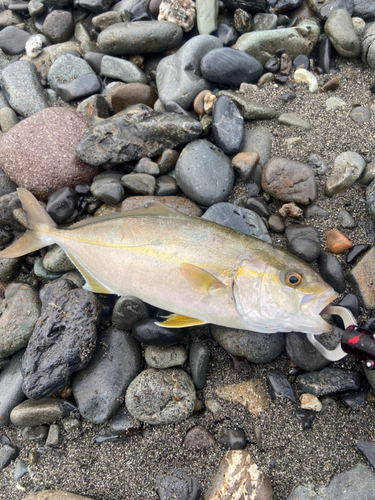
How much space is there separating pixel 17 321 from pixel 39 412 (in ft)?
2.87

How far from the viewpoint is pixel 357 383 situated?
283cm

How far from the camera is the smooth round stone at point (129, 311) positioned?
9.89 feet

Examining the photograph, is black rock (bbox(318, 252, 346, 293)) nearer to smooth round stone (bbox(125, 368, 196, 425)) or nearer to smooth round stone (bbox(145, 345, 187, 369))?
smooth round stone (bbox(145, 345, 187, 369))

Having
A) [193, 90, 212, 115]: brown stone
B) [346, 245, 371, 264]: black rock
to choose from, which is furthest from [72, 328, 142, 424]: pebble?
[193, 90, 212, 115]: brown stone

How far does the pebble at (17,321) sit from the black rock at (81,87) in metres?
2.68

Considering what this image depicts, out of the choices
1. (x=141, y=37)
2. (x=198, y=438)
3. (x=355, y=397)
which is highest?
(x=141, y=37)

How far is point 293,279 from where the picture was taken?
7.91 feet

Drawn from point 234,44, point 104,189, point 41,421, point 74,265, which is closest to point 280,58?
point 234,44

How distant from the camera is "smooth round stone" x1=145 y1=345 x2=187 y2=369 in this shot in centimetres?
299

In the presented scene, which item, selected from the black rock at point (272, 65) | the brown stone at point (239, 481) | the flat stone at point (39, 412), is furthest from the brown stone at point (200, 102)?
the brown stone at point (239, 481)

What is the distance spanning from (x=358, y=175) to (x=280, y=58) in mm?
1899

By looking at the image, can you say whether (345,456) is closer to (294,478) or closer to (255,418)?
(294,478)

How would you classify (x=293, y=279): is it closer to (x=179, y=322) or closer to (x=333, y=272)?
(x=333, y=272)

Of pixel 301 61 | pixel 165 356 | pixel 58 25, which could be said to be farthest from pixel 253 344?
pixel 58 25
